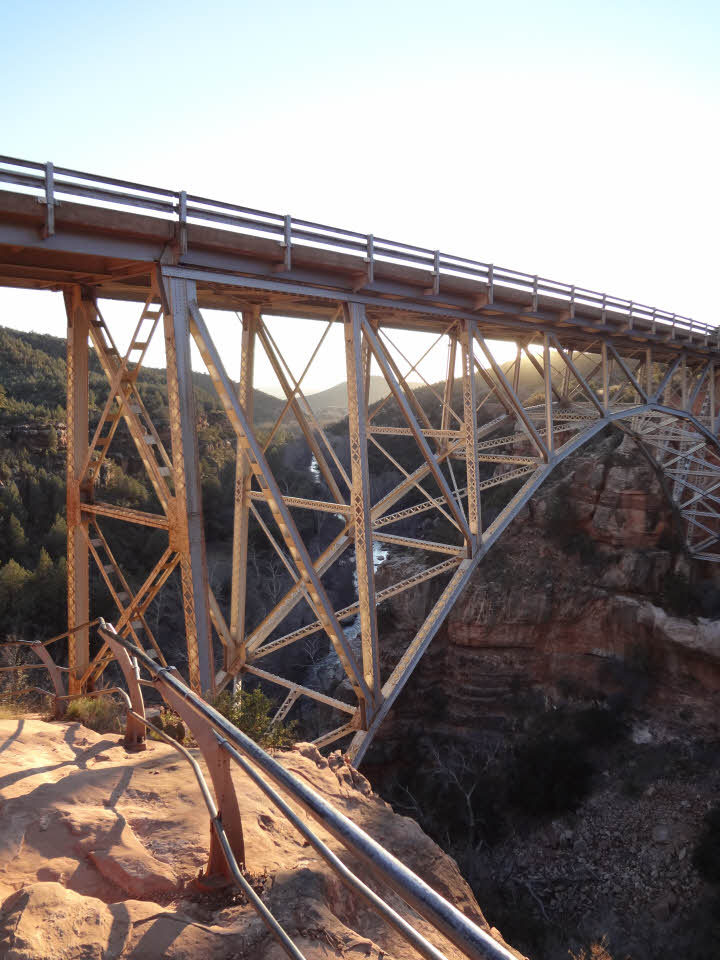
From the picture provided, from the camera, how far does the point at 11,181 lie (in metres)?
4.57

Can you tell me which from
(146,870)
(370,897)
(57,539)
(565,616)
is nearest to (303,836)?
(370,897)

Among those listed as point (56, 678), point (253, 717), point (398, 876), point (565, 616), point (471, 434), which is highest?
point (471, 434)

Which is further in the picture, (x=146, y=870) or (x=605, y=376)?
(x=605, y=376)

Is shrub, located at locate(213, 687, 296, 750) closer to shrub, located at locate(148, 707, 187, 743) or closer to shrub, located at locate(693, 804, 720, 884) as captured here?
shrub, located at locate(148, 707, 187, 743)

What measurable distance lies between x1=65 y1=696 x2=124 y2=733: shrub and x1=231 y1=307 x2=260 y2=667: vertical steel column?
94.5 inches

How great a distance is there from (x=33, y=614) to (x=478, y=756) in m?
13.3

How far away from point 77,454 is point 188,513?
5.99ft

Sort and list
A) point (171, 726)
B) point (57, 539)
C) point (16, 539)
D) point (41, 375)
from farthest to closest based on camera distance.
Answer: point (41, 375) < point (57, 539) < point (16, 539) < point (171, 726)

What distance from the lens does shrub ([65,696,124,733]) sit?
4.80m

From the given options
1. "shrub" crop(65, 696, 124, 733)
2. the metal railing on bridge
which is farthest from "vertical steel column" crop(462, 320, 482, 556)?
the metal railing on bridge

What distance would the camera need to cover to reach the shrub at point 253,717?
17.9 feet

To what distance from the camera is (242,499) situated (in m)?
7.75

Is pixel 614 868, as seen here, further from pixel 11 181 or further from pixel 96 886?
pixel 11 181

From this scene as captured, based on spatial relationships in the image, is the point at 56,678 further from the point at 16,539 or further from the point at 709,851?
the point at 16,539
